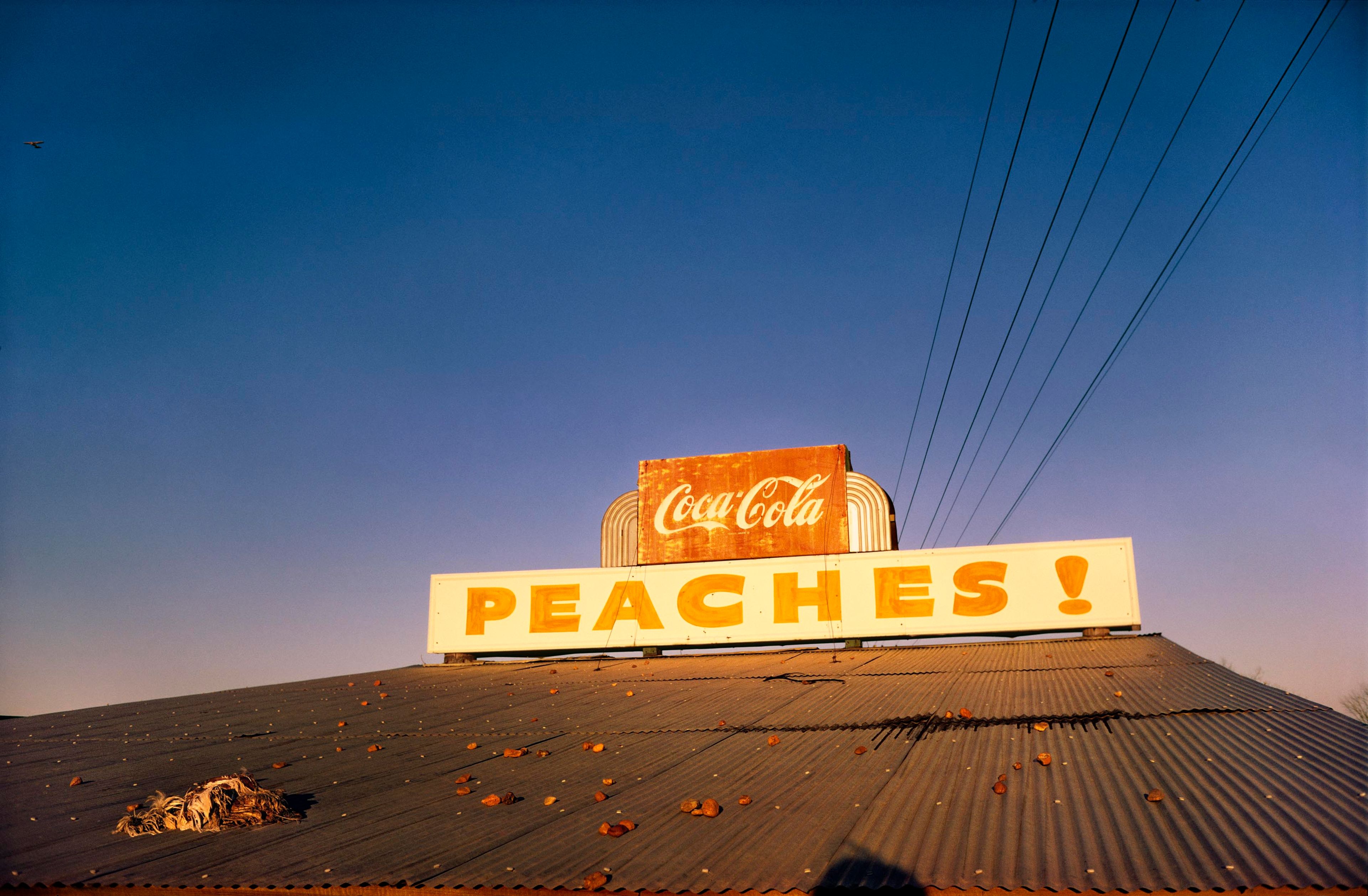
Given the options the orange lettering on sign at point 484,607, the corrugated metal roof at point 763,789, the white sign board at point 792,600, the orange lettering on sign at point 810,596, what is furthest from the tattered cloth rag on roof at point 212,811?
the orange lettering on sign at point 484,607

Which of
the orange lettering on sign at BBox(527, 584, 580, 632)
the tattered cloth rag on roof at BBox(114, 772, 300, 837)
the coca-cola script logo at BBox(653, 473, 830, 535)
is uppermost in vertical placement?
the coca-cola script logo at BBox(653, 473, 830, 535)

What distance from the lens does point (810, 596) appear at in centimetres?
2027

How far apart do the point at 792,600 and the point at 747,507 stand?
2682mm

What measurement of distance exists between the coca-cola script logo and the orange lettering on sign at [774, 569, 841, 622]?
1460 millimetres

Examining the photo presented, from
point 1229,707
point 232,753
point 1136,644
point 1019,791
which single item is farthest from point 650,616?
point 1019,791

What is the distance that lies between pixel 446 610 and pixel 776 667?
9742 millimetres

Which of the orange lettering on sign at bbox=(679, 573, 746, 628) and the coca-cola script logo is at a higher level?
the coca-cola script logo

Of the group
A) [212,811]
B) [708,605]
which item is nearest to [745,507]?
[708,605]

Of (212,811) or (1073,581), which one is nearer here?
(212,811)

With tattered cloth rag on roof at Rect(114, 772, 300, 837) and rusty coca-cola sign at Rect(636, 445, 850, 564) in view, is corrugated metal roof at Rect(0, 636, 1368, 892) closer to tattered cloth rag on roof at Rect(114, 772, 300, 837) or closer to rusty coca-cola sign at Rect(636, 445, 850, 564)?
tattered cloth rag on roof at Rect(114, 772, 300, 837)

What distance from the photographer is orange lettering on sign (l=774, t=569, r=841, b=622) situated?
789 inches

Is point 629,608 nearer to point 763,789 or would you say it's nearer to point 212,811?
point 763,789

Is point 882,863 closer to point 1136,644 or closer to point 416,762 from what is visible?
point 416,762

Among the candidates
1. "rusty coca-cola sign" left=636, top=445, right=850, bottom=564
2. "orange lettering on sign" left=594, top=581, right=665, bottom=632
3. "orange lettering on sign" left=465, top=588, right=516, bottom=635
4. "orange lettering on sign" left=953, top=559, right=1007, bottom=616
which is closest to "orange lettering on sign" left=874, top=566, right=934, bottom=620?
"orange lettering on sign" left=953, top=559, right=1007, bottom=616
